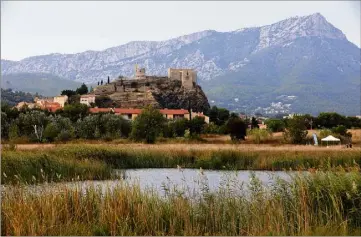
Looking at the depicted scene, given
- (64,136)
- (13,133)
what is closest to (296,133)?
(64,136)

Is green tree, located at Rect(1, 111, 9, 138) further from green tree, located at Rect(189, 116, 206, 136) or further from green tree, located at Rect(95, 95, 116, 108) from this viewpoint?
green tree, located at Rect(95, 95, 116, 108)

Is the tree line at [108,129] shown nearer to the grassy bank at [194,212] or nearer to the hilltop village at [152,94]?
the grassy bank at [194,212]

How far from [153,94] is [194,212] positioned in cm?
10383

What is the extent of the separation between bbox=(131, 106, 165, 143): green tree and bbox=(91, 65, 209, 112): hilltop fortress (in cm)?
5572

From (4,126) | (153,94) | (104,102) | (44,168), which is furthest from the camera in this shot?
(153,94)

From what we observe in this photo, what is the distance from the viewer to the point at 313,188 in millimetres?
9992

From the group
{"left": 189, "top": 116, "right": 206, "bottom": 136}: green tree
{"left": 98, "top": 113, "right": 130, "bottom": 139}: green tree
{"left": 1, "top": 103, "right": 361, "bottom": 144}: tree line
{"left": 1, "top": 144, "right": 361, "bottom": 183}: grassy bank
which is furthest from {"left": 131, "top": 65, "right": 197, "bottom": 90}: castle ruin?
{"left": 1, "top": 144, "right": 361, "bottom": 183}: grassy bank

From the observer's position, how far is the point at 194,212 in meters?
9.82

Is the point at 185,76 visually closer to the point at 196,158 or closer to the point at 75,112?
the point at 75,112

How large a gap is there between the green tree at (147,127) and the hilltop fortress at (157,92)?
2194 inches

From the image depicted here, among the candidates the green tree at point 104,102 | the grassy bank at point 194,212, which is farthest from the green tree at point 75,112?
the grassy bank at point 194,212

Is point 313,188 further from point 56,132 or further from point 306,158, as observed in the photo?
point 56,132

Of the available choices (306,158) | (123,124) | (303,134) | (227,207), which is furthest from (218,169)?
(123,124)

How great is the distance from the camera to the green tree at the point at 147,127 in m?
45.7
